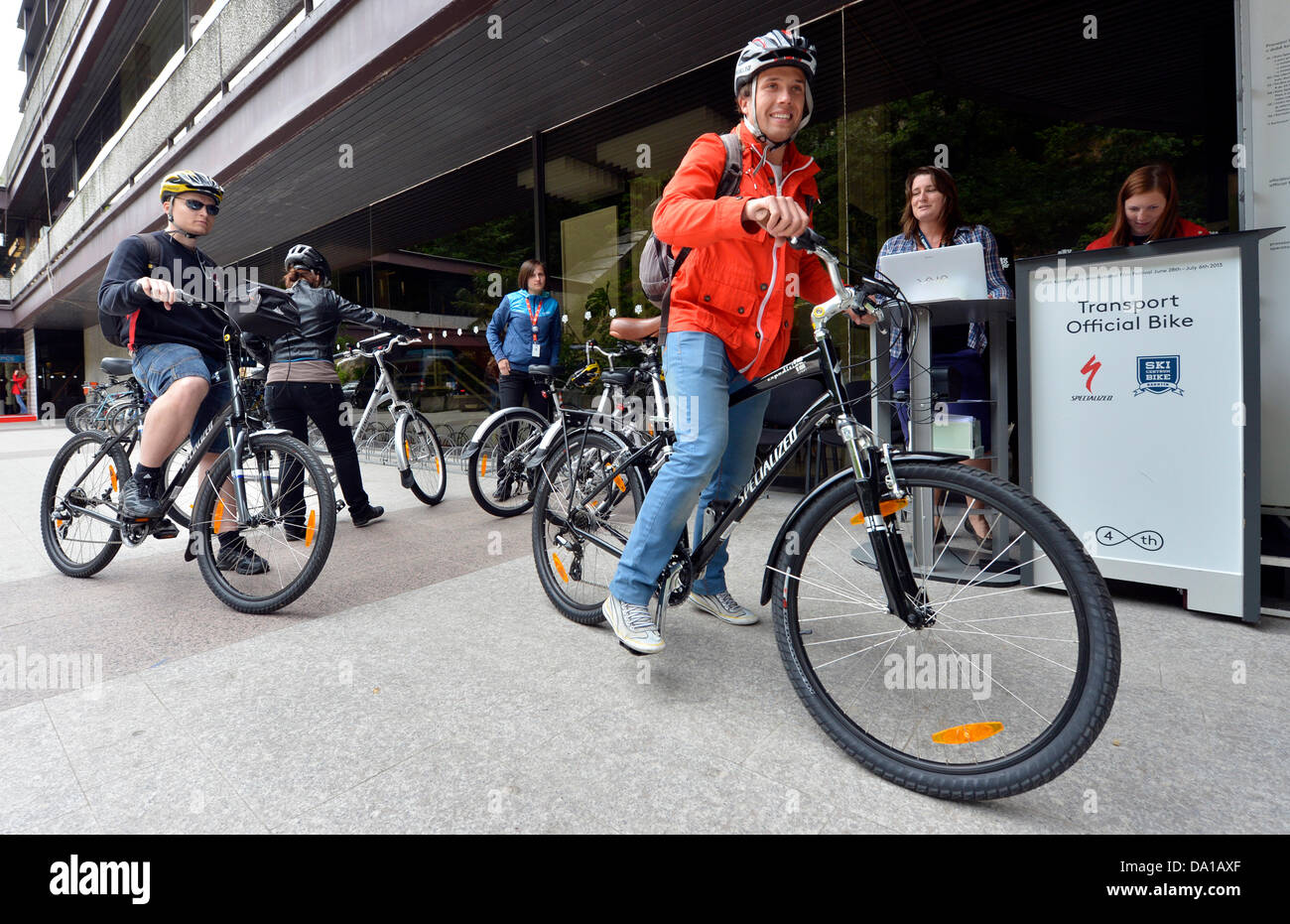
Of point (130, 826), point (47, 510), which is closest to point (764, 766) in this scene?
point (130, 826)

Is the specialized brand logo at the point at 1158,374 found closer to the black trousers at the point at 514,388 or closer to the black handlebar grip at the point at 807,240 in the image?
the black handlebar grip at the point at 807,240

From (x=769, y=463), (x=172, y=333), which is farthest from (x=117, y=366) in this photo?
(x=769, y=463)

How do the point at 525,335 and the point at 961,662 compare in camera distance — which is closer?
the point at 961,662

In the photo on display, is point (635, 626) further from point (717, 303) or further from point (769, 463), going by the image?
point (717, 303)

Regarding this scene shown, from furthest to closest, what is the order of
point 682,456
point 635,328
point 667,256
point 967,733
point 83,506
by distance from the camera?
point 83,506
point 635,328
point 667,256
point 682,456
point 967,733

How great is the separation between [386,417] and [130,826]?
169 inches

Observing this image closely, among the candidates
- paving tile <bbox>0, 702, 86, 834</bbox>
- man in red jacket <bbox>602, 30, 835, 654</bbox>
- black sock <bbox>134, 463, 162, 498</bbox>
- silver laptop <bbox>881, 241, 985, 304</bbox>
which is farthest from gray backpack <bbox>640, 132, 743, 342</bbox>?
black sock <bbox>134, 463, 162, 498</bbox>

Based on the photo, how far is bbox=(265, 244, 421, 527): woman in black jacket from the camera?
4352 mm

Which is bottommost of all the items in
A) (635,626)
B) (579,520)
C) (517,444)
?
(635,626)

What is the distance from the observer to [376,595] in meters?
3.14

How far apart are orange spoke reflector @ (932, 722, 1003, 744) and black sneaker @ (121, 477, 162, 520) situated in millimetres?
3309

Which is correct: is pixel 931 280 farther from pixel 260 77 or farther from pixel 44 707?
pixel 260 77

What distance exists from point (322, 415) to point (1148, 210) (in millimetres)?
4646

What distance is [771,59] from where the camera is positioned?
6.51ft
